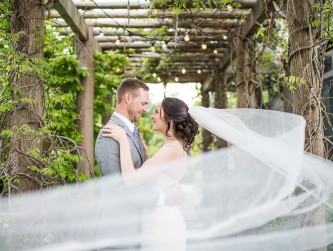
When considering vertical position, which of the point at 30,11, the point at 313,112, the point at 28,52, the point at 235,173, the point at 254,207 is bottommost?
the point at 254,207

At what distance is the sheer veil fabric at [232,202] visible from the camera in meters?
3.19

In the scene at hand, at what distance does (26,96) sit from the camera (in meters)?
3.84

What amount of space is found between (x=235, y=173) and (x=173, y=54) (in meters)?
5.63

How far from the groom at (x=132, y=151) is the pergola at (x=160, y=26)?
5.22 ft

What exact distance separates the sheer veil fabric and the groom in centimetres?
2

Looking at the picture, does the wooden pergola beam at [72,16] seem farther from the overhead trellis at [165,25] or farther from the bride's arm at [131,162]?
the bride's arm at [131,162]

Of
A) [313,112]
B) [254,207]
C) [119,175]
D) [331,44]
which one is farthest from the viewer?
[331,44]

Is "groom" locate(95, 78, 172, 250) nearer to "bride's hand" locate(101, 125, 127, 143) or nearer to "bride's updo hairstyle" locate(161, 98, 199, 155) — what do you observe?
"bride's hand" locate(101, 125, 127, 143)

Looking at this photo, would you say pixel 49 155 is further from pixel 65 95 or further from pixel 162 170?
pixel 65 95

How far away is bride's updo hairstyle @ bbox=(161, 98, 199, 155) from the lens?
11.9 feet

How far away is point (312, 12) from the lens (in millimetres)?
3777

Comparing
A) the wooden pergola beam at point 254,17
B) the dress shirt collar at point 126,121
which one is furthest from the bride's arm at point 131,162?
the wooden pergola beam at point 254,17

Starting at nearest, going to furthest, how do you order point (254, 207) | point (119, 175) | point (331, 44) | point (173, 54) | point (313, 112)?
point (254, 207)
point (119, 175)
point (313, 112)
point (331, 44)
point (173, 54)

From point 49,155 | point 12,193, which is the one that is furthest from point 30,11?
point 12,193
